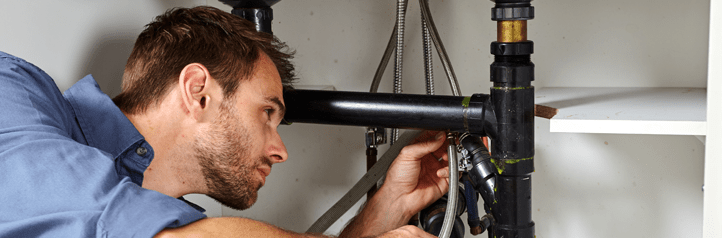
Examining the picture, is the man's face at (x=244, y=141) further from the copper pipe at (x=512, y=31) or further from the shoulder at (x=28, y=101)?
the copper pipe at (x=512, y=31)

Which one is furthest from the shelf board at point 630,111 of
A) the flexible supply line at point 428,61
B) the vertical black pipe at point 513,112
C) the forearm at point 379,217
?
the forearm at point 379,217

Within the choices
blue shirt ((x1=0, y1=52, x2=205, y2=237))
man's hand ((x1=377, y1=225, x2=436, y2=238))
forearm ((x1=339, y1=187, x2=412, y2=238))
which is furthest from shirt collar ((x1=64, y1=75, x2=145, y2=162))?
forearm ((x1=339, y1=187, x2=412, y2=238))

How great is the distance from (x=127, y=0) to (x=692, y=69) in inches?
40.0

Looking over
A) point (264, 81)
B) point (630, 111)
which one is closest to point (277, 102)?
point (264, 81)

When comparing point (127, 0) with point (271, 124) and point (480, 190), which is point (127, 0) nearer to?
point (271, 124)

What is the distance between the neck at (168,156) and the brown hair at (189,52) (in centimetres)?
3

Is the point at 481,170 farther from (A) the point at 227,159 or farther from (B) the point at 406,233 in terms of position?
(A) the point at 227,159

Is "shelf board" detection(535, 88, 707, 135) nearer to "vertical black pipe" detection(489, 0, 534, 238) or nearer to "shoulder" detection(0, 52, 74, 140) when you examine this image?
"vertical black pipe" detection(489, 0, 534, 238)

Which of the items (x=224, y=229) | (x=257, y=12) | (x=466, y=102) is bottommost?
(x=224, y=229)

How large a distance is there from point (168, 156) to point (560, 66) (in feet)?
2.45

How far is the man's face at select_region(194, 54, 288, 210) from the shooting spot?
0.74 metres

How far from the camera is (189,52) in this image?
2.52 ft

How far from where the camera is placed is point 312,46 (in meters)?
1.23

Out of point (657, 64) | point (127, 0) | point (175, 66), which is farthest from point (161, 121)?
point (657, 64)
